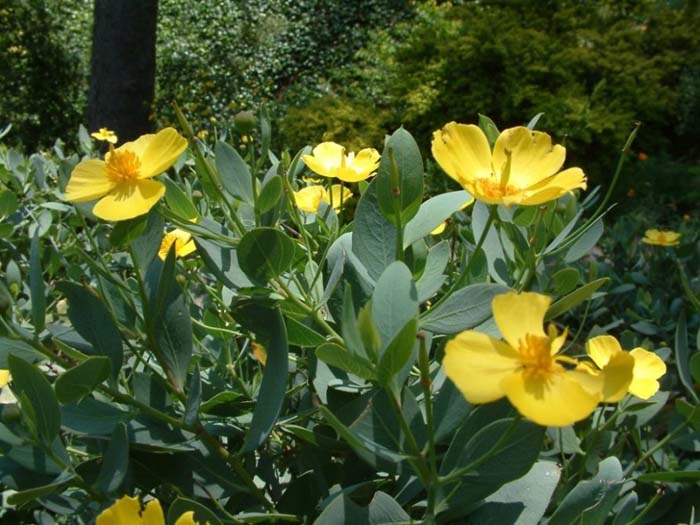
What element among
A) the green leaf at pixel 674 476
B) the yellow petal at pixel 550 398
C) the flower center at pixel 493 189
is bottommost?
the green leaf at pixel 674 476

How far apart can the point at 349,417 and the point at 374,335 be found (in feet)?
0.53

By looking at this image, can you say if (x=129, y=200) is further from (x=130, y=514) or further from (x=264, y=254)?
(x=130, y=514)

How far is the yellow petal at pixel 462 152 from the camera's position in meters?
0.70

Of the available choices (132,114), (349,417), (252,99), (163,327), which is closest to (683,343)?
(349,417)

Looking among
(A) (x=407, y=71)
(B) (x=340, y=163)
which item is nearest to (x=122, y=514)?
(B) (x=340, y=163)

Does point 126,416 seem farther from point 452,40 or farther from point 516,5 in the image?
point 516,5

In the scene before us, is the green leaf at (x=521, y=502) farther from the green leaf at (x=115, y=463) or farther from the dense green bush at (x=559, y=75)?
the dense green bush at (x=559, y=75)

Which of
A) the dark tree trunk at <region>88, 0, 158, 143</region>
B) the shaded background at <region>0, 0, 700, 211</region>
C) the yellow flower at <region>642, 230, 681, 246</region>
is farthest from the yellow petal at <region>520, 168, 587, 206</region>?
the dark tree trunk at <region>88, 0, 158, 143</region>

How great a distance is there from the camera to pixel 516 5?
605 cm

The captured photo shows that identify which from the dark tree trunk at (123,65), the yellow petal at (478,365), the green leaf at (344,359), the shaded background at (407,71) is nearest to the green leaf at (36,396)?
the green leaf at (344,359)

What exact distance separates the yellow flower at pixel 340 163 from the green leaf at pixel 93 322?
34 centimetres

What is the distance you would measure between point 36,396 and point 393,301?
0.30 metres

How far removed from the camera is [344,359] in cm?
59

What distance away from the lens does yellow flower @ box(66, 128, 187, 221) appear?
2.19 feet
